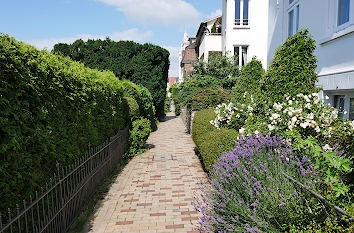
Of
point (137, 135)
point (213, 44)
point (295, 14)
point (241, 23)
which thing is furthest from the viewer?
point (213, 44)

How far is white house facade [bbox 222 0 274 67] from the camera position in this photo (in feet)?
60.0

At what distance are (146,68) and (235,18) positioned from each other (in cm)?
770

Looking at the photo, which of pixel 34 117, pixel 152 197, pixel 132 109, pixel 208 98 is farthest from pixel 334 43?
pixel 208 98

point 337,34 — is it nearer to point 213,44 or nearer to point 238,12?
point 238,12

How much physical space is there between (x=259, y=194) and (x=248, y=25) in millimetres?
17443

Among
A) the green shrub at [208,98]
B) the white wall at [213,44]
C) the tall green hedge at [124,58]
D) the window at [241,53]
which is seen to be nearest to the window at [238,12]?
the window at [241,53]

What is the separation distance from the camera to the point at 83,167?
5.54 m

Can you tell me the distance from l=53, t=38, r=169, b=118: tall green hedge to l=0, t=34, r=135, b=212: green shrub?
16507 millimetres

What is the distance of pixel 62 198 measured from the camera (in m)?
4.30

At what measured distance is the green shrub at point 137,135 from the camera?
36.4ft

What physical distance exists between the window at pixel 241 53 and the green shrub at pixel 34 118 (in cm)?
1507

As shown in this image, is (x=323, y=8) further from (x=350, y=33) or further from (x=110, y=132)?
(x=110, y=132)

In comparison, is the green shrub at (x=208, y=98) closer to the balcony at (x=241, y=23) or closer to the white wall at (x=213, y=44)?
the balcony at (x=241, y=23)

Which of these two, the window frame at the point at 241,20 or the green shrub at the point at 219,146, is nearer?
the green shrub at the point at 219,146
